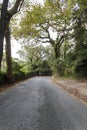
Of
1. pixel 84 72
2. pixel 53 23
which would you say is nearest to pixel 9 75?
pixel 84 72

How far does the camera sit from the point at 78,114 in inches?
353

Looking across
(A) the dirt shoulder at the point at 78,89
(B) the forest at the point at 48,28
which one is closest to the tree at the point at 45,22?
(B) the forest at the point at 48,28

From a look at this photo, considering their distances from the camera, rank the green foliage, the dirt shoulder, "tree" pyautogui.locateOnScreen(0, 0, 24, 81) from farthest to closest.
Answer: the green foliage
"tree" pyautogui.locateOnScreen(0, 0, 24, 81)
the dirt shoulder

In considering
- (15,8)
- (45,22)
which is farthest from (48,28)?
(15,8)

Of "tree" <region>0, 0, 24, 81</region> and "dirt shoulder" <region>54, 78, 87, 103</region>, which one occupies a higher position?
"tree" <region>0, 0, 24, 81</region>

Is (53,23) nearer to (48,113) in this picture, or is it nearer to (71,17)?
(71,17)

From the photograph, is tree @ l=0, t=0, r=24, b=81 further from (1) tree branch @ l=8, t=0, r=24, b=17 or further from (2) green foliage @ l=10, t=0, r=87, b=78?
(2) green foliage @ l=10, t=0, r=87, b=78

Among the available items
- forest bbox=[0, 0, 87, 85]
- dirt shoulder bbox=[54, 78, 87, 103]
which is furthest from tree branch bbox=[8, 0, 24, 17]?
dirt shoulder bbox=[54, 78, 87, 103]

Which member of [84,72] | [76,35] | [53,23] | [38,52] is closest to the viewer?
[84,72]

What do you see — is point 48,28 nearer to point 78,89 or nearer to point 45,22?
point 45,22

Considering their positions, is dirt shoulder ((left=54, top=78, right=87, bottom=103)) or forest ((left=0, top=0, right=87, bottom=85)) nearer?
dirt shoulder ((left=54, top=78, right=87, bottom=103))

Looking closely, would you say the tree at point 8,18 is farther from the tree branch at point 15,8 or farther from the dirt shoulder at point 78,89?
the dirt shoulder at point 78,89

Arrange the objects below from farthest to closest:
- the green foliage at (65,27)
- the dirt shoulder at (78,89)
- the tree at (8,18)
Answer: the green foliage at (65,27) → the tree at (8,18) → the dirt shoulder at (78,89)

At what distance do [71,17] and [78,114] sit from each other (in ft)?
95.2
